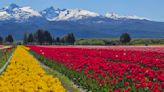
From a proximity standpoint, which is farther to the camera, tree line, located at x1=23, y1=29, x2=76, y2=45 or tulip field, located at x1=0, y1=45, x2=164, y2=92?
tree line, located at x1=23, y1=29, x2=76, y2=45

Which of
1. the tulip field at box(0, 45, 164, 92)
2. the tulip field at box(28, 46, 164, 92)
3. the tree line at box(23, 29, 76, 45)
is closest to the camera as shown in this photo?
the tulip field at box(0, 45, 164, 92)

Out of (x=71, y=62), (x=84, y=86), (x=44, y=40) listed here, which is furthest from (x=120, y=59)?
(x=44, y=40)

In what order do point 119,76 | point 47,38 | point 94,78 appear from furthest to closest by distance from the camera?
point 47,38 → point 94,78 → point 119,76

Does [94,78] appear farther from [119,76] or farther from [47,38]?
[47,38]

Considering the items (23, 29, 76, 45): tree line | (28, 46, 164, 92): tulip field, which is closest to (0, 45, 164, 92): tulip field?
(28, 46, 164, 92): tulip field

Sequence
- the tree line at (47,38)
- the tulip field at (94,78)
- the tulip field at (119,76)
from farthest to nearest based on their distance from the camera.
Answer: the tree line at (47,38) → the tulip field at (119,76) → the tulip field at (94,78)

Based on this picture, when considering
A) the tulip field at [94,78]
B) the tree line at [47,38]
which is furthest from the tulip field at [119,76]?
the tree line at [47,38]

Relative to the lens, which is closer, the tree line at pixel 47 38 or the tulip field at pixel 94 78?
the tulip field at pixel 94 78

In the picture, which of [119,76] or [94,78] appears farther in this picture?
[94,78]

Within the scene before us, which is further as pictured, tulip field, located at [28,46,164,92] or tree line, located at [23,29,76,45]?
tree line, located at [23,29,76,45]

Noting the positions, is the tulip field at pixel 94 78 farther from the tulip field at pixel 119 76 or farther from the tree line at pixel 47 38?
the tree line at pixel 47 38

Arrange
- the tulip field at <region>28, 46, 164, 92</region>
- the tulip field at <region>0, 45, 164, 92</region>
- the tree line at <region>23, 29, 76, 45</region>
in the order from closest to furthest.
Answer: the tulip field at <region>0, 45, 164, 92</region> < the tulip field at <region>28, 46, 164, 92</region> < the tree line at <region>23, 29, 76, 45</region>

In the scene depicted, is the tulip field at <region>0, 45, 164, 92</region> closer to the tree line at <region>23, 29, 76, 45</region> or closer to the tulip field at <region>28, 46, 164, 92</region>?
the tulip field at <region>28, 46, 164, 92</region>

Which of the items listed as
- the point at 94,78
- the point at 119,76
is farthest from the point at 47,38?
the point at 119,76
